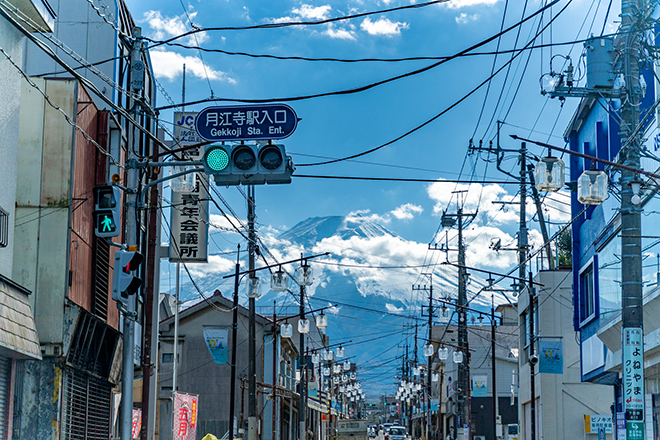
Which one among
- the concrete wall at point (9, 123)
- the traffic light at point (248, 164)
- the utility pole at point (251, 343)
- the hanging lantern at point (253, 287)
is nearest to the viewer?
the traffic light at point (248, 164)

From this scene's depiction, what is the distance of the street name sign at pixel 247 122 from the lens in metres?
13.7

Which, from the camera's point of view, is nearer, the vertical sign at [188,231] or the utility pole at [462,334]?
the vertical sign at [188,231]

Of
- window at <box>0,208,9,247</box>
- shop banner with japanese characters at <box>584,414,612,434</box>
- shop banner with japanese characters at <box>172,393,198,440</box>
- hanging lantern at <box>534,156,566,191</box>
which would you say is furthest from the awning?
shop banner with japanese characters at <box>584,414,612,434</box>

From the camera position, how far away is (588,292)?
3159 centimetres

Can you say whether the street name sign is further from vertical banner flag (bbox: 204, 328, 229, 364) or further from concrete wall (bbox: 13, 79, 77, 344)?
vertical banner flag (bbox: 204, 328, 229, 364)

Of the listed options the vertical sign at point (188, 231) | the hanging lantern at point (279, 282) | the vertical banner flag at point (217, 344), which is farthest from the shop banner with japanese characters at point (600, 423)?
the vertical sign at point (188, 231)

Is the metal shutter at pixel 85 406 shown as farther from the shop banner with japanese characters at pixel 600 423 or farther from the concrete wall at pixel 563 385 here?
the concrete wall at pixel 563 385

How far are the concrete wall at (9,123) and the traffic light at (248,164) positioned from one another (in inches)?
225

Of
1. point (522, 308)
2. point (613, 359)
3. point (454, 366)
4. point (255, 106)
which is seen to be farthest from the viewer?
point (454, 366)

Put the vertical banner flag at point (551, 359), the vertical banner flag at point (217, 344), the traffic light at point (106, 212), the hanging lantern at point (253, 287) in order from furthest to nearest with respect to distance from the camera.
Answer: the vertical banner flag at point (217, 344) → the vertical banner flag at point (551, 359) → the hanging lantern at point (253, 287) → the traffic light at point (106, 212)

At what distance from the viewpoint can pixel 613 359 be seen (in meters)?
25.8

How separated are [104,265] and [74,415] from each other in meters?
4.54

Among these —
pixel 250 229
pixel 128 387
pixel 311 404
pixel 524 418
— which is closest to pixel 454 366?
pixel 311 404

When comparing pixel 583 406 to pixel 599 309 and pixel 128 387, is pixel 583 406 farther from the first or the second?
pixel 128 387
